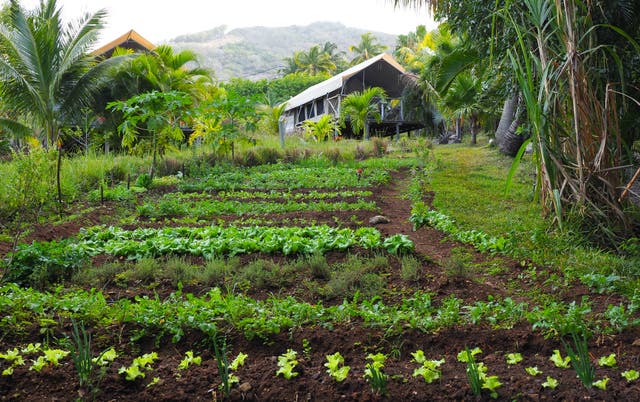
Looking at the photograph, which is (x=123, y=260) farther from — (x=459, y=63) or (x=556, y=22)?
(x=459, y=63)

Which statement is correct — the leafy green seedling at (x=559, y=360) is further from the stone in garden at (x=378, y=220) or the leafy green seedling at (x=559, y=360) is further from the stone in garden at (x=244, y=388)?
the stone in garden at (x=378, y=220)

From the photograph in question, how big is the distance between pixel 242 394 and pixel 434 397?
91 centimetres

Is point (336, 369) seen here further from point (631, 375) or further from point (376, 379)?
point (631, 375)

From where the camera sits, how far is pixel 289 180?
1097 centimetres

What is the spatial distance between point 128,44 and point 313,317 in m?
19.5

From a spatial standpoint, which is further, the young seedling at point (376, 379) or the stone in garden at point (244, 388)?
the stone in garden at point (244, 388)

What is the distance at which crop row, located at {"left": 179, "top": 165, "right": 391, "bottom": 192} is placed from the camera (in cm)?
988

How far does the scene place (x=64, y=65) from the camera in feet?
32.7

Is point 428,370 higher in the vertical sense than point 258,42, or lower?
lower

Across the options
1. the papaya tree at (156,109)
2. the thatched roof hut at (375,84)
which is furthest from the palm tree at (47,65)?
the thatched roof hut at (375,84)

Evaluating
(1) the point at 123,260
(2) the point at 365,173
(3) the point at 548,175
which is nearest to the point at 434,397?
(3) the point at 548,175

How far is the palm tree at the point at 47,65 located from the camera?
9469mm

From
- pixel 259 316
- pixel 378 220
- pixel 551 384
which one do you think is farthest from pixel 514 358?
pixel 378 220

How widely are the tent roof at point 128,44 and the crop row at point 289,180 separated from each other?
10202 millimetres
